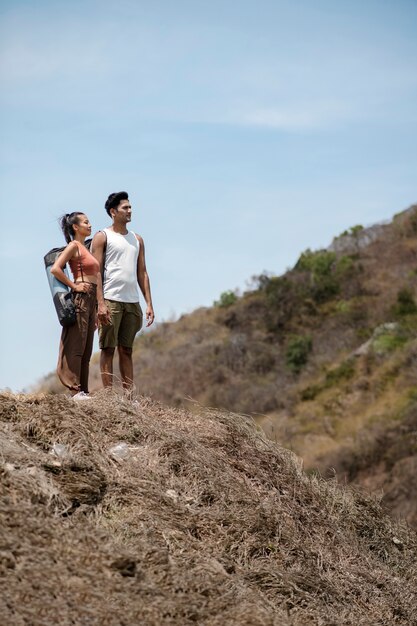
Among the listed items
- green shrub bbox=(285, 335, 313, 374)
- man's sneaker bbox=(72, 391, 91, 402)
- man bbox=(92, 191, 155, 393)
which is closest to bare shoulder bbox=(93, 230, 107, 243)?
man bbox=(92, 191, 155, 393)

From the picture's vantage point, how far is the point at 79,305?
8.95 m

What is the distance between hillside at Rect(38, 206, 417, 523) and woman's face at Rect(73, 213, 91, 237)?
21836 millimetres

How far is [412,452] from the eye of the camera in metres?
33.3

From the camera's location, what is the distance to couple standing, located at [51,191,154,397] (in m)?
8.96

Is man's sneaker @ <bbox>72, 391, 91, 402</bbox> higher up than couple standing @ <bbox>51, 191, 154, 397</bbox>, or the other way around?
couple standing @ <bbox>51, 191, 154, 397</bbox>

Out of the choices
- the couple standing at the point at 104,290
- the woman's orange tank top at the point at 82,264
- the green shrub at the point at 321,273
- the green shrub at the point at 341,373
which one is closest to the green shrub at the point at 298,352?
the green shrub at the point at 341,373

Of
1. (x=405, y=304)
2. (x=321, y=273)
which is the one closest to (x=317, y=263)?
(x=321, y=273)

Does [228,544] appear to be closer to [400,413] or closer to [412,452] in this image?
[412,452]

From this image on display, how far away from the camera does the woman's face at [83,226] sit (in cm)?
909

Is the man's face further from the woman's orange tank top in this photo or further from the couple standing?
the woman's orange tank top

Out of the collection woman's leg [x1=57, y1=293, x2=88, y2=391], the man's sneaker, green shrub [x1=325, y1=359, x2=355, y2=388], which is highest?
woman's leg [x1=57, y1=293, x2=88, y2=391]

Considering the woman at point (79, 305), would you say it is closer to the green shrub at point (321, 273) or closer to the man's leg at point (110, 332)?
the man's leg at point (110, 332)

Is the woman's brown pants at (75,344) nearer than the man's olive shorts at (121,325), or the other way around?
the woman's brown pants at (75,344)

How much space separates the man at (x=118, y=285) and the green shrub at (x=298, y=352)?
3606cm
